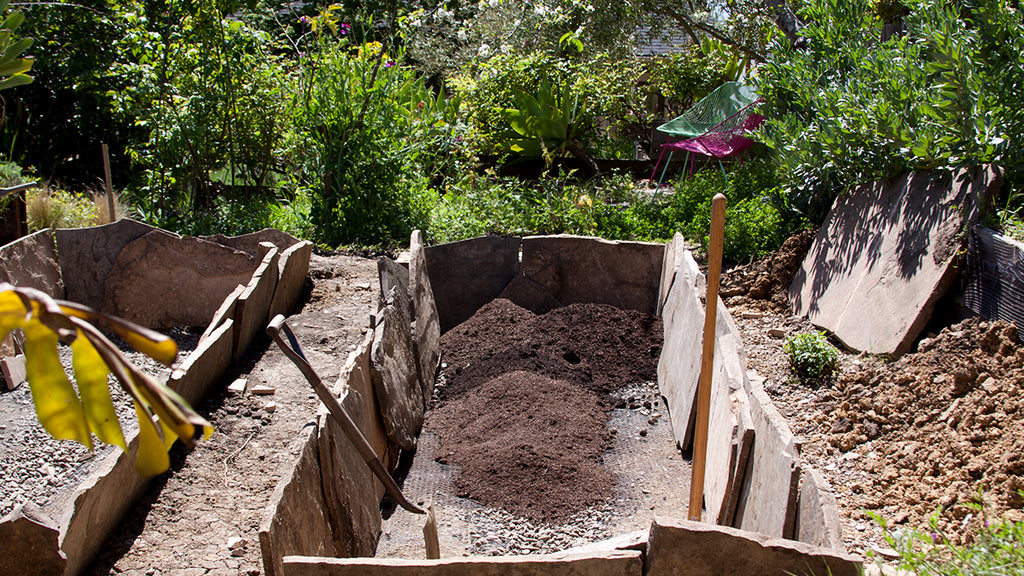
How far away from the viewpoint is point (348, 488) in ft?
10.1

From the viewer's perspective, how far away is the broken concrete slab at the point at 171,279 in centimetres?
585

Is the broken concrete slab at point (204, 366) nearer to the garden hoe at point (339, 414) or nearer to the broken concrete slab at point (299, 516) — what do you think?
the garden hoe at point (339, 414)

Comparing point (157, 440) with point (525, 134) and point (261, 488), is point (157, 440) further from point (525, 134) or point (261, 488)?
point (525, 134)

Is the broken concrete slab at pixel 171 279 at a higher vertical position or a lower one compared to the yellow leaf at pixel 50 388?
lower

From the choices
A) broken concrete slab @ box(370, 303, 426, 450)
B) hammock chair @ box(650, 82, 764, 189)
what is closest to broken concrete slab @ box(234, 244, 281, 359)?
broken concrete slab @ box(370, 303, 426, 450)

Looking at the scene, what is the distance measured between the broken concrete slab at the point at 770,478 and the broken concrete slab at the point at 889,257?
2.01 m

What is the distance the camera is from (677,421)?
4.53 meters

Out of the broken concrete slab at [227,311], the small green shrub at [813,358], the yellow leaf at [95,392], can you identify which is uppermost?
the yellow leaf at [95,392]

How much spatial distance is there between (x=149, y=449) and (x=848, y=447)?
12.8 feet

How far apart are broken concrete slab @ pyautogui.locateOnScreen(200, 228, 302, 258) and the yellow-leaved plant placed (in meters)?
5.35

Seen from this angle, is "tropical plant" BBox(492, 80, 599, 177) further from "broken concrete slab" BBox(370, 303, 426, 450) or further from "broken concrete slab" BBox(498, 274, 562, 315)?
"broken concrete slab" BBox(370, 303, 426, 450)

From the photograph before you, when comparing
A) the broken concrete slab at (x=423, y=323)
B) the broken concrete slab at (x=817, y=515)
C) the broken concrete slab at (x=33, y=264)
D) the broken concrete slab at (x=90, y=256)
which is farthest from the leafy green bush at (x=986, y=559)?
the broken concrete slab at (x=90, y=256)

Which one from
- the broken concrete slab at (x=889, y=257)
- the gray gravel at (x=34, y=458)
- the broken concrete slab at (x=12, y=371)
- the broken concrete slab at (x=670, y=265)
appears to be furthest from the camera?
the broken concrete slab at (x=670, y=265)

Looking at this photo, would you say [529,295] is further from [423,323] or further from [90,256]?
[90,256]
